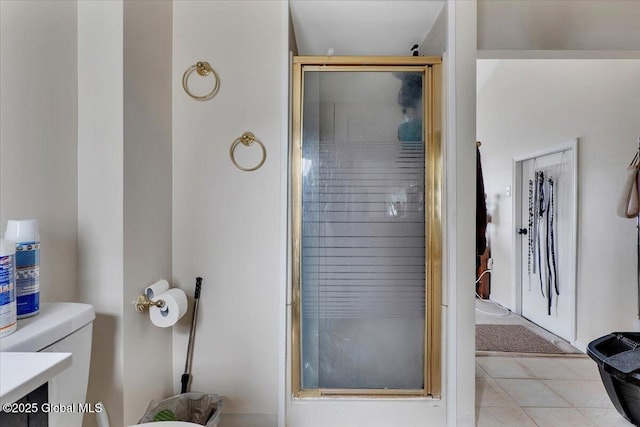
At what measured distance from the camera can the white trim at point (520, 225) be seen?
2.87 m

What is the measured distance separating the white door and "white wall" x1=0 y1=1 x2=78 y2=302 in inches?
144

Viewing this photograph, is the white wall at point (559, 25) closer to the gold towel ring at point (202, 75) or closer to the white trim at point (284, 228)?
the white trim at point (284, 228)

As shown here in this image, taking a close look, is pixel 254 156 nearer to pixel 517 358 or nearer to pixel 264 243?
pixel 264 243

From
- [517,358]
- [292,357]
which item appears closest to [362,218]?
[292,357]

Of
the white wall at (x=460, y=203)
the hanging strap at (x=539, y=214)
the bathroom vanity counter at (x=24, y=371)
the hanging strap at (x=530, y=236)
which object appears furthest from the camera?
the hanging strap at (x=530, y=236)

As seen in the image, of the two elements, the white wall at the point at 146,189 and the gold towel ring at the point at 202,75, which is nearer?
the white wall at the point at 146,189

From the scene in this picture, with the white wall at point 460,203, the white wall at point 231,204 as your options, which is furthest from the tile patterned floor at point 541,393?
the white wall at point 231,204

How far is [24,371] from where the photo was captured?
2.13ft

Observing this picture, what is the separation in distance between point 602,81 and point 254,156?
298 cm

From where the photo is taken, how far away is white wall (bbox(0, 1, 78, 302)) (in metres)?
0.97

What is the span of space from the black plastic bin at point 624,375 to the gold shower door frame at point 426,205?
939mm

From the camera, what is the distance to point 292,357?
5.44 feet

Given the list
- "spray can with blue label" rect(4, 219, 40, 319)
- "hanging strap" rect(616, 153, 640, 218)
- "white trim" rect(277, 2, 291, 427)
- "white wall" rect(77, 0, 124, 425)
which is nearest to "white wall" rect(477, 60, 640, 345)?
"hanging strap" rect(616, 153, 640, 218)

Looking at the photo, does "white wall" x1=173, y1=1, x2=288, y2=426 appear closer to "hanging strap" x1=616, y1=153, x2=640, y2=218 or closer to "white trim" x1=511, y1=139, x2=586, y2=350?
"hanging strap" x1=616, y1=153, x2=640, y2=218
